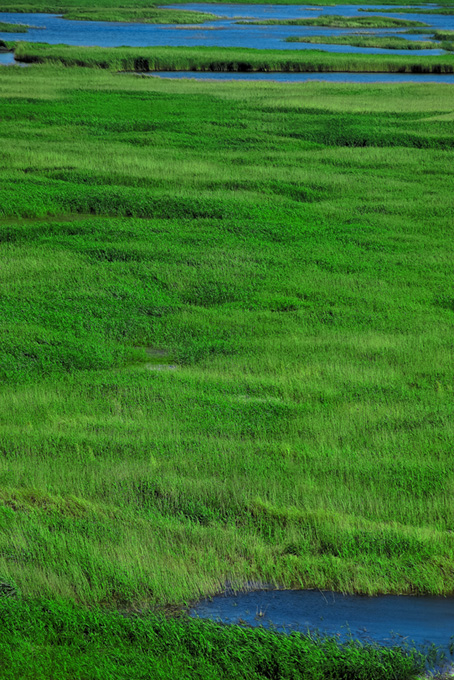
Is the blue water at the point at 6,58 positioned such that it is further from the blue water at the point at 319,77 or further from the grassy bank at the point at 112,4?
the grassy bank at the point at 112,4

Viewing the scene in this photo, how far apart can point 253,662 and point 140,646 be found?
36.3 inches

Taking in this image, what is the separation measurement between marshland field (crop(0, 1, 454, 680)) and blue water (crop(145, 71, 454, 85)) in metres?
36.0

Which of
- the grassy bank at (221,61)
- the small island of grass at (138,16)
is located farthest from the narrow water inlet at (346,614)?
the small island of grass at (138,16)

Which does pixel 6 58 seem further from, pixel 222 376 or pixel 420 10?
pixel 420 10

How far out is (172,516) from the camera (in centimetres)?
789

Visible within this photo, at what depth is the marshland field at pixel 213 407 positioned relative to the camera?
638cm

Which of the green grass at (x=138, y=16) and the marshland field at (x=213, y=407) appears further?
the green grass at (x=138, y=16)

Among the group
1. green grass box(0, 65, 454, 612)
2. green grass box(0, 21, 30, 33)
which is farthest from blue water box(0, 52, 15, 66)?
green grass box(0, 65, 454, 612)

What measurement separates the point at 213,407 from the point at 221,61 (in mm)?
63108

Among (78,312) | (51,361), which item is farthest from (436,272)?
(51,361)

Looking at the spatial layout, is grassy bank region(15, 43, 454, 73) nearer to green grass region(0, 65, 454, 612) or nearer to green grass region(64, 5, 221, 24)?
green grass region(0, 65, 454, 612)

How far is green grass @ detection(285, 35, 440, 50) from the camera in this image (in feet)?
281

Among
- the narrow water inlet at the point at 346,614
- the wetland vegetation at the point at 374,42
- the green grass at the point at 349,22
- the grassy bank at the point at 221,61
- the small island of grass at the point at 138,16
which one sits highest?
the small island of grass at the point at 138,16

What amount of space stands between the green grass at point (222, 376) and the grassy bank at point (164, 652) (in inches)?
16.7
